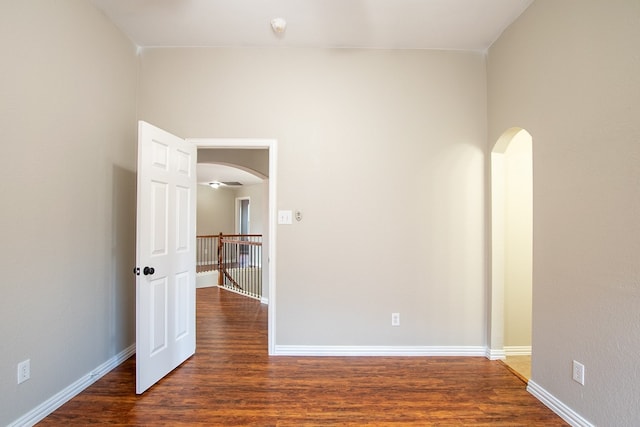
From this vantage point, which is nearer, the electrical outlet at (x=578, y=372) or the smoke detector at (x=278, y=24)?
the electrical outlet at (x=578, y=372)

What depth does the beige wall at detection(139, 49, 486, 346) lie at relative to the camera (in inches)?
115

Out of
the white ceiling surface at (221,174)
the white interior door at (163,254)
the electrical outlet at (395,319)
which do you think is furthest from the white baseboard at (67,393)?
the white ceiling surface at (221,174)

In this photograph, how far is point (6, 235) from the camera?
68.1 inches

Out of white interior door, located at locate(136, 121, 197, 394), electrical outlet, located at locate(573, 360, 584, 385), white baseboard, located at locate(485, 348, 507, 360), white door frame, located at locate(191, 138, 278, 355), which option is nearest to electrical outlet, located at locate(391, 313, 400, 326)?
white baseboard, located at locate(485, 348, 507, 360)

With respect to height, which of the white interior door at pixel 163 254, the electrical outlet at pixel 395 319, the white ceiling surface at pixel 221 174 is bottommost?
the electrical outlet at pixel 395 319

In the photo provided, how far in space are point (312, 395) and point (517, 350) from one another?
2150mm

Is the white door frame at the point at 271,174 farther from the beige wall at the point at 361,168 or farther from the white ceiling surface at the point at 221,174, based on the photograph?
the white ceiling surface at the point at 221,174

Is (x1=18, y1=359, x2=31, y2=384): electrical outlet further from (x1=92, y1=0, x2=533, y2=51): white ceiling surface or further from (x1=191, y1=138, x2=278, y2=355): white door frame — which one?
(x1=92, y1=0, x2=533, y2=51): white ceiling surface

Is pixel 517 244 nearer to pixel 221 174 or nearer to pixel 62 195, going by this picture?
pixel 62 195

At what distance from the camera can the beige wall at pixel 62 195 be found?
176 cm

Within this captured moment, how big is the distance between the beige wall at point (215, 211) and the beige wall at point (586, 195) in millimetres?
9562

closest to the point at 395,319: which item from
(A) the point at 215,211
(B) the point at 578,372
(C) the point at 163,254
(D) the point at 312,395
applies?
(D) the point at 312,395

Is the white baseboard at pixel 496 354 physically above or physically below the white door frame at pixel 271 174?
below

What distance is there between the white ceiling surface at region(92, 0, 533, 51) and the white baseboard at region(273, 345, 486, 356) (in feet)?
9.73
